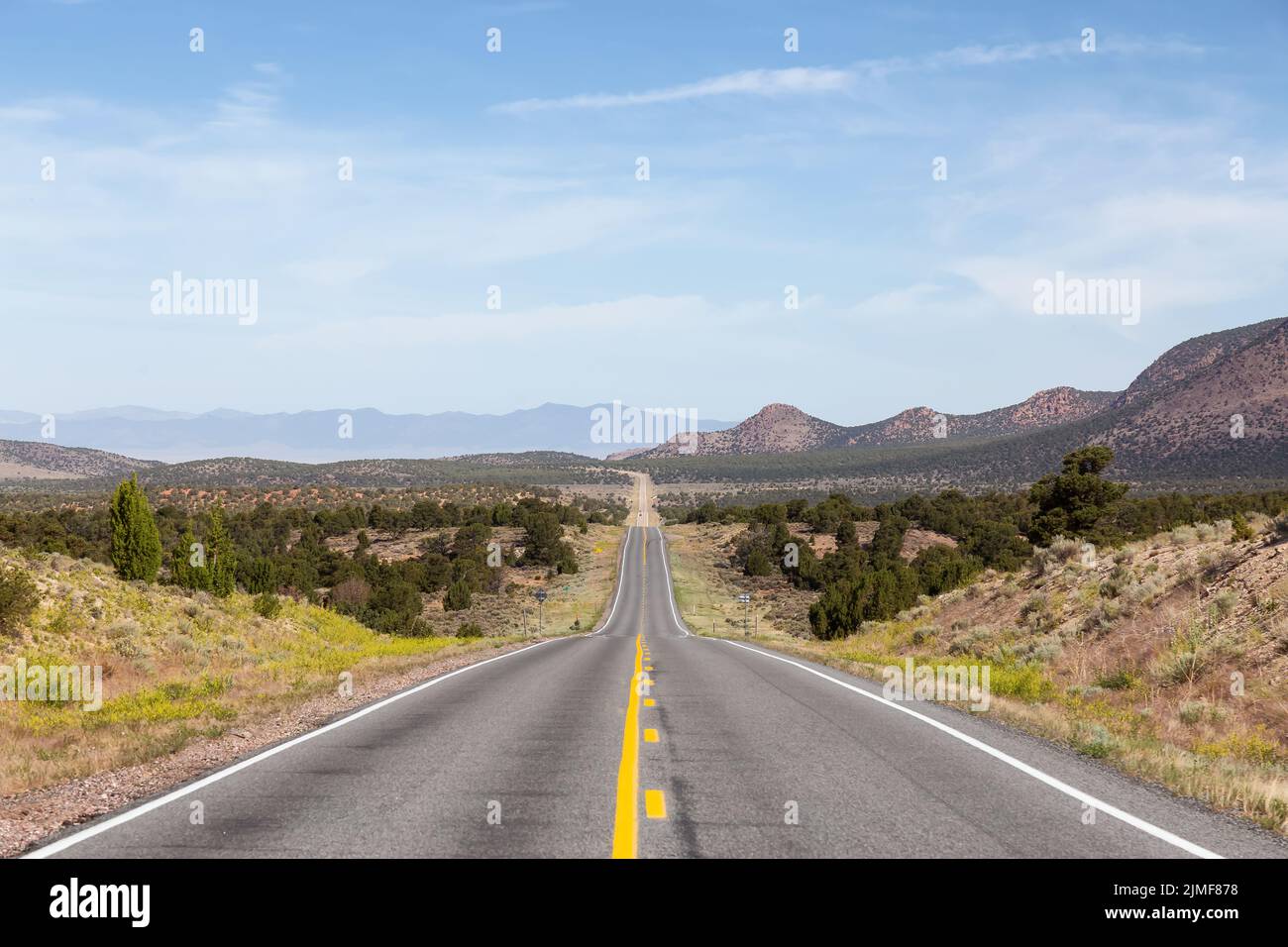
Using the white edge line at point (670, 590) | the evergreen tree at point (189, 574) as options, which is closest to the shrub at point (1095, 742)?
the evergreen tree at point (189, 574)

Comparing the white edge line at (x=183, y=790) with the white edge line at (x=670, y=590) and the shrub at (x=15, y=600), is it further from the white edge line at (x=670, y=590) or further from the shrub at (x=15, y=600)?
the white edge line at (x=670, y=590)

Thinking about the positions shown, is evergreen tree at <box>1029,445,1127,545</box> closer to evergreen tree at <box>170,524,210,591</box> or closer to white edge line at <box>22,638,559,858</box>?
evergreen tree at <box>170,524,210,591</box>

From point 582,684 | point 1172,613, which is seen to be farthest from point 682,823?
point 1172,613

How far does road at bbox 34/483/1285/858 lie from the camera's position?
629 centimetres

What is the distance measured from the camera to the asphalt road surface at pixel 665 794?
6.29 m

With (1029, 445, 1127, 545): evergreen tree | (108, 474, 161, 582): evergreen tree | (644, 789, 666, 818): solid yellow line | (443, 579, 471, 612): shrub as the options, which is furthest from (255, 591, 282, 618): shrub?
(1029, 445, 1127, 545): evergreen tree

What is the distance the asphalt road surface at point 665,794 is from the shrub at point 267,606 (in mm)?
22101

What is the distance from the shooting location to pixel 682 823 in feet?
22.2

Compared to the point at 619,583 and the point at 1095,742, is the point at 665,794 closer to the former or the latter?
the point at 1095,742

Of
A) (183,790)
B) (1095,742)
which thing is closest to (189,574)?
(183,790)

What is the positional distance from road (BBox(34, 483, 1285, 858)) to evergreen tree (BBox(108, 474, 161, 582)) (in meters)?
23.0

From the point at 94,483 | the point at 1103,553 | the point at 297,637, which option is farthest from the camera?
the point at 94,483
